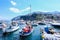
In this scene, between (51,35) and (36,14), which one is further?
(36,14)

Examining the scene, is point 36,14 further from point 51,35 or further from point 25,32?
point 51,35

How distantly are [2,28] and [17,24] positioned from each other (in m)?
0.37

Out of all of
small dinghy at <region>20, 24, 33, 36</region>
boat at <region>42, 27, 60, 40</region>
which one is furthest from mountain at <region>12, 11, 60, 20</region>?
boat at <region>42, 27, 60, 40</region>

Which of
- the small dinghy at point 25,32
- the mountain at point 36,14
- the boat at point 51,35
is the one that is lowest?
the boat at point 51,35

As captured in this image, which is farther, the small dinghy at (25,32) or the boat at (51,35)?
the small dinghy at (25,32)

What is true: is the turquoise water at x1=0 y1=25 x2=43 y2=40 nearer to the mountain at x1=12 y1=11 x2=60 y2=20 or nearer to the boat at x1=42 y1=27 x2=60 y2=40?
the boat at x1=42 y1=27 x2=60 y2=40

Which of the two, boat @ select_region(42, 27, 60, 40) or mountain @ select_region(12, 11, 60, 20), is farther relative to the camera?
mountain @ select_region(12, 11, 60, 20)

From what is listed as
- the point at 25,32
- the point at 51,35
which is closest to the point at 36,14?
the point at 25,32

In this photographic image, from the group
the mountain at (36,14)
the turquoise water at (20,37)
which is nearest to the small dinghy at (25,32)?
the turquoise water at (20,37)

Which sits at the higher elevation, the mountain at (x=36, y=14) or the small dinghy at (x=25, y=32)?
the mountain at (x=36, y=14)

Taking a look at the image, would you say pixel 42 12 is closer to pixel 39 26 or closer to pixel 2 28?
pixel 39 26

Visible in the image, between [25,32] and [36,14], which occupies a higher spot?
[36,14]

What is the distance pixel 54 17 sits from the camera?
2629 millimetres

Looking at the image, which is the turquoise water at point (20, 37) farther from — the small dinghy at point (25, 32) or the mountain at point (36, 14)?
the mountain at point (36, 14)
